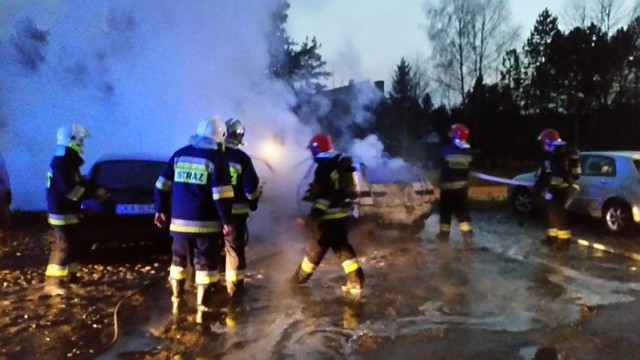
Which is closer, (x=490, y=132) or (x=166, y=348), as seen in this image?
(x=166, y=348)

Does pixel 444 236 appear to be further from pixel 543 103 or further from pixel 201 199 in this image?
pixel 543 103

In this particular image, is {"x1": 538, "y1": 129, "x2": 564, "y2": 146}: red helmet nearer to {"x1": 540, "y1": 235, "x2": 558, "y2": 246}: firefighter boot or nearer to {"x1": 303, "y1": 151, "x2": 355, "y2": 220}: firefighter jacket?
{"x1": 540, "y1": 235, "x2": 558, "y2": 246}: firefighter boot

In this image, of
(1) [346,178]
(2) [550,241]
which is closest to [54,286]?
(1) [346,178]

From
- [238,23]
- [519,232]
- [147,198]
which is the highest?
[238,23]

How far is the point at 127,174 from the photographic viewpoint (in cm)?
960

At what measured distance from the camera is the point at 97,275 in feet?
27.6

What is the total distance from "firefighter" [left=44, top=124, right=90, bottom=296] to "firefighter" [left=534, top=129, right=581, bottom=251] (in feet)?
21.0

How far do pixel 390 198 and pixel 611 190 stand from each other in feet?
14.8

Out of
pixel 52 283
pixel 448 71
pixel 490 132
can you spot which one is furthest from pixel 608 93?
pixel 52 283

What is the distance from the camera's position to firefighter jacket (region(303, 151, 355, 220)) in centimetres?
712

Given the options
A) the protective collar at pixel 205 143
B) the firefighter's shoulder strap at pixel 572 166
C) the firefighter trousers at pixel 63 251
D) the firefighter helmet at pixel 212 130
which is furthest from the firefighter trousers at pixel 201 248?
the firefighter's shoulder strap at pixel 572 166

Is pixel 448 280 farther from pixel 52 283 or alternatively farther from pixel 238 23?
pixel 238 23

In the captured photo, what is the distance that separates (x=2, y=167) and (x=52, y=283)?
4.95 metres

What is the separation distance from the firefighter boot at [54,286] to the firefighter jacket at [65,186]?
1.99 ft
